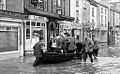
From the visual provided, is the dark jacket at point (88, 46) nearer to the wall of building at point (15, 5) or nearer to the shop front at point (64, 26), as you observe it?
the wall of building at point (15, 5)

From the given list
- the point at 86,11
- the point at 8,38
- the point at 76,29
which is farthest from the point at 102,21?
the point at 8,38

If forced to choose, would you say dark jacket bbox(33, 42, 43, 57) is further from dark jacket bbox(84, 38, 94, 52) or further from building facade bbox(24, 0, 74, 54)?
building facade bbox(24, 0, 74, 54)

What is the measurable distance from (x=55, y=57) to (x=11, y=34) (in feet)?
19.1

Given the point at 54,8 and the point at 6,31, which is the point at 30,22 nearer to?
the point at 6,31

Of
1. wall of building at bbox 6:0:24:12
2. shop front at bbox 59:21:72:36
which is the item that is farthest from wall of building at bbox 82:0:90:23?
wall of building at bbox 6:0:24:12

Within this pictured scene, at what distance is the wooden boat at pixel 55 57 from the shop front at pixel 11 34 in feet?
15.2

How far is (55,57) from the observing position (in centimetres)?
1498

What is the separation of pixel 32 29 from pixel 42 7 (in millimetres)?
3368

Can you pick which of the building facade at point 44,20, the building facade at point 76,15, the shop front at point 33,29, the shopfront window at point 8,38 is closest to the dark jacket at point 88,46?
the shopfront window at point 8,38

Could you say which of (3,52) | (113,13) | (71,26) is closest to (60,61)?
(3,52)

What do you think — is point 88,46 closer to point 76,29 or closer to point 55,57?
point 55,57

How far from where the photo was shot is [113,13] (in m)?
53.7

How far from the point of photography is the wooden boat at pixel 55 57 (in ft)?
47.5

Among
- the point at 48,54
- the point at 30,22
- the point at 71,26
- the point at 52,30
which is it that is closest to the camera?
the point at 48,54
